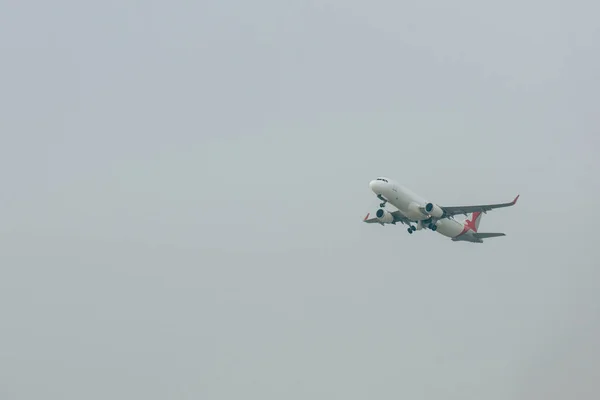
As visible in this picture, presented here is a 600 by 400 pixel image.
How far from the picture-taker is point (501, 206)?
5148 inches

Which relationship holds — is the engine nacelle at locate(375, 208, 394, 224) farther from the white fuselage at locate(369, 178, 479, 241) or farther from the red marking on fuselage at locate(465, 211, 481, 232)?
the red marking on fuselage at locate(465, 211, 481, 232)

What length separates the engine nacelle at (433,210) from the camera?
13175 cm

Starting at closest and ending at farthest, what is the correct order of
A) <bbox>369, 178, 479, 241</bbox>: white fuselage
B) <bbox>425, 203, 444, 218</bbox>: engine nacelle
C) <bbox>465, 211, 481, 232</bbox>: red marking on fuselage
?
1. <bbox>369, 178, 479, 241</bbox>: white fuselage
2. <bbox>425, 203, 444, 218</bbox>: engine nacelle
3. <bbox>465, 211, 481, 232</bbox>: red marking on fuselage

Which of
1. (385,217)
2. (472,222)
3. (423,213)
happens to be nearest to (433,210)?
(423,213)

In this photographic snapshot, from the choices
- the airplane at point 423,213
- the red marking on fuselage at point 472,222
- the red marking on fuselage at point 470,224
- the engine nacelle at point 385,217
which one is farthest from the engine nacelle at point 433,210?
the red marking on fuselage at point 472,222

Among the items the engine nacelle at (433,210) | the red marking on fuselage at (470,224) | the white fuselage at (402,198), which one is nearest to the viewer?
the white fuselage at (402,198)

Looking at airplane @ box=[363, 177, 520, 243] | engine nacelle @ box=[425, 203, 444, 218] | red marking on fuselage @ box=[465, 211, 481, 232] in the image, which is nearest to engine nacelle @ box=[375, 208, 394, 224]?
airplane @ box=[363, 177, 520, 243]

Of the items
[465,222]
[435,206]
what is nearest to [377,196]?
[435,206]

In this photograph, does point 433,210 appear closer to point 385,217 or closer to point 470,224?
point 385,217

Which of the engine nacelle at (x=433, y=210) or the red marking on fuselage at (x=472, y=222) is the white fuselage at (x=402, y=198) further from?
the red marking on fuselage at (x=472, y=222)

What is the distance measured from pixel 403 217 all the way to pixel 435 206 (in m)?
6.78

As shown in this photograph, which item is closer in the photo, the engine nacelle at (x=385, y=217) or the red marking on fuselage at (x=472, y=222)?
the engine nacelle at (x=385, y=217)

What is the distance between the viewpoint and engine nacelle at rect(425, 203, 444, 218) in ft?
432

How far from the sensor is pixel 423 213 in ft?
435
